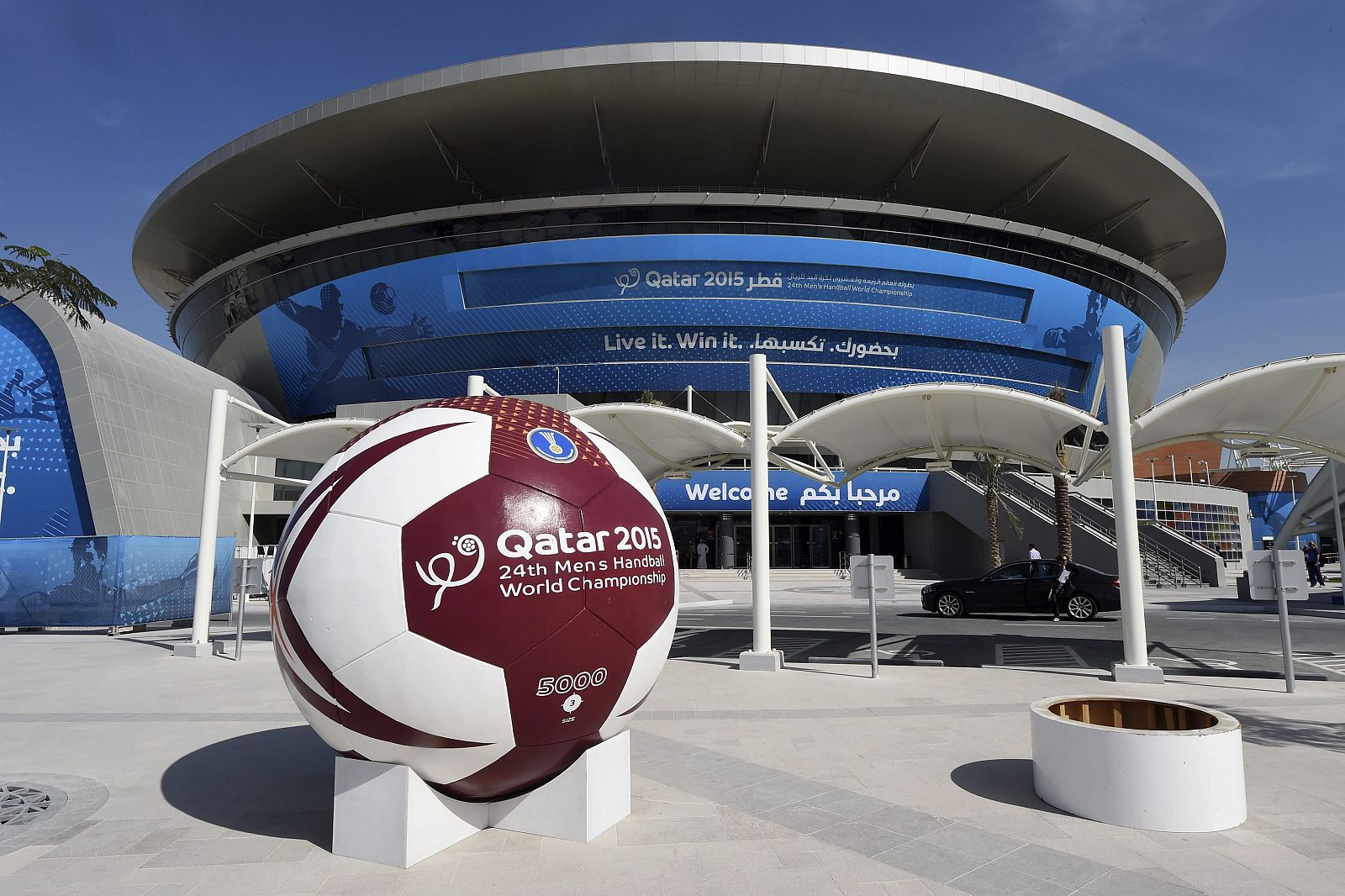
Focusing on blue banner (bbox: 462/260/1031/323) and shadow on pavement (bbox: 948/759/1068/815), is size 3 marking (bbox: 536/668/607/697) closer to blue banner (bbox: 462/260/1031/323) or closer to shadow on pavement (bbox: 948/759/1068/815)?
shadow on pavement (bbox: 948/759/1068/815)

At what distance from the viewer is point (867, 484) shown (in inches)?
1523

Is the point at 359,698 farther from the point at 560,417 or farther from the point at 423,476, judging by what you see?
the point at 560,417

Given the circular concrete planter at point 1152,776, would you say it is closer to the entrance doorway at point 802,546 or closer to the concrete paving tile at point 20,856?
the concrete paving tile at point 20,856

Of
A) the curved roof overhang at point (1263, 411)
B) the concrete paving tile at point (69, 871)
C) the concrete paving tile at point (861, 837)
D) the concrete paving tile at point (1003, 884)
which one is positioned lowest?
the concrete paving tile at point (861, 837)

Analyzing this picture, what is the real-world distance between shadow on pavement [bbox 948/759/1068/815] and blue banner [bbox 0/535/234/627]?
664 inches

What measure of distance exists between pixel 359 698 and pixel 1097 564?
32.3 meters

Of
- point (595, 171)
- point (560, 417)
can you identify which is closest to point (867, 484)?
point (595, 171)

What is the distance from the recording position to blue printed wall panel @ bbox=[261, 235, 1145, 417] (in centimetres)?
3728

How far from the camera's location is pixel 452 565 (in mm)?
4223

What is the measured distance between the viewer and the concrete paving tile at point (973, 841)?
4602 mm

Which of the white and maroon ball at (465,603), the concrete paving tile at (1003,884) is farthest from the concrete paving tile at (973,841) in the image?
the white and maroon ball at (465,603)

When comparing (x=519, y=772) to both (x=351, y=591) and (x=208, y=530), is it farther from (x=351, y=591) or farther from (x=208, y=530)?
(x=208, y=530)

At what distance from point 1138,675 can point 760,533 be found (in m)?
5.31

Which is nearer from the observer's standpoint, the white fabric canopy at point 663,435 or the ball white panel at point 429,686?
the ball white panel at point 429,686
